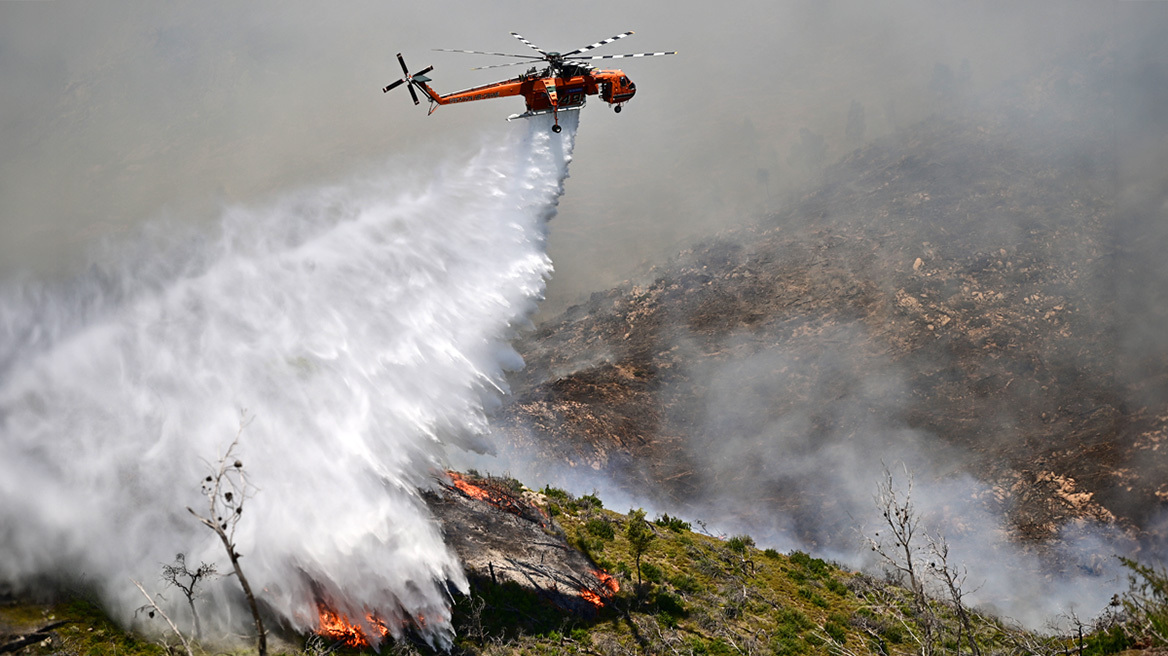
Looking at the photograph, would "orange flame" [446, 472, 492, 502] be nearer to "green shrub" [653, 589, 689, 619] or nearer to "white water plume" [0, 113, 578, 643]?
"white water plume" [0, 113, 578, 643]

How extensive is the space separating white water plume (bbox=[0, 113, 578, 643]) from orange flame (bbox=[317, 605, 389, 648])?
0.20 meters

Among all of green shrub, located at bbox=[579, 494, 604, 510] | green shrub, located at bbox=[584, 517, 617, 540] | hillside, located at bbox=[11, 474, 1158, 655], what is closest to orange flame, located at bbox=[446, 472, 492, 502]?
hillside, located at bbox=[11, 474, 1158, 655]

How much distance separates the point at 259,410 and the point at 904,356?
45.4m

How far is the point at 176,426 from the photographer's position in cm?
1598

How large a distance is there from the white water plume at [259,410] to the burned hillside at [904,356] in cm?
2295

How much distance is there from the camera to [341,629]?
15.1 meters

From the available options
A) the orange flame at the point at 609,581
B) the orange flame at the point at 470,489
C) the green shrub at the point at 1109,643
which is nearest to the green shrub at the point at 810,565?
the orange flame at the point at 609,581

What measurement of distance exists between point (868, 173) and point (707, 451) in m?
46.8

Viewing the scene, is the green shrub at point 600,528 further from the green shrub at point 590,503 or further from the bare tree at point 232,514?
the bare tree at point 232,514

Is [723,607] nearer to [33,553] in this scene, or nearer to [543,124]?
[33,553]

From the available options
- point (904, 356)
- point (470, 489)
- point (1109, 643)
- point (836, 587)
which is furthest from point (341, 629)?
point (904, 356)

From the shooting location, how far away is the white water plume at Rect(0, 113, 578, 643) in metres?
14.8

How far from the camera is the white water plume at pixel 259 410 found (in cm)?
1477

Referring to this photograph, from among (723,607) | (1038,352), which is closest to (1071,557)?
(1038,352)
